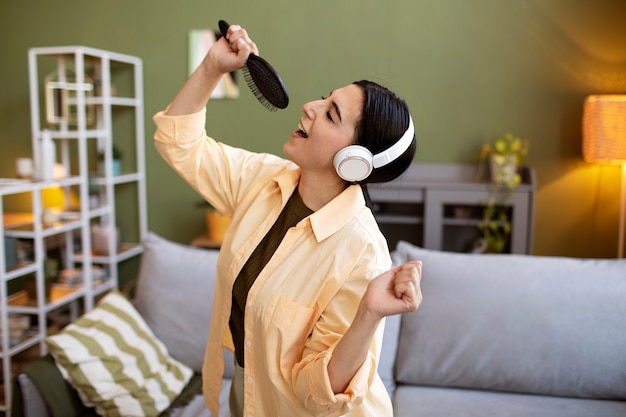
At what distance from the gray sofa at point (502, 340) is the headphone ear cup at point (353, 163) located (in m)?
1.19

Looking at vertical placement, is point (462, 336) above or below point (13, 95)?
below

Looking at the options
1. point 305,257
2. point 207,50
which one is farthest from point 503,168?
point 305,257

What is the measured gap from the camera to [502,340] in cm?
219

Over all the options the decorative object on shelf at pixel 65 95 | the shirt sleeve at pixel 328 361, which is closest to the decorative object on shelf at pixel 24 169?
the decorative object on shelf at pixel 65 95

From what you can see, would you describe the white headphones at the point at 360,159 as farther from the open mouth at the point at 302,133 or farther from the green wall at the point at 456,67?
the green wall at the point at 456,67

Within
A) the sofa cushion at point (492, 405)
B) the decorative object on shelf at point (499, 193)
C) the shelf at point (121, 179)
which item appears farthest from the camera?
the shelf at point (121, 179)

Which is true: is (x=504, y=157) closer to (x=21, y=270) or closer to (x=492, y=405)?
(x=492, y=405)

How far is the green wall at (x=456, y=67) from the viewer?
348 cm

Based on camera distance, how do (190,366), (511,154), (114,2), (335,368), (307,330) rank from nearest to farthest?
1. (335,368)
2. (307,330)
3. (190,366)
4. (511,154)
5. (114,2)

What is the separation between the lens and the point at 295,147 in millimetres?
1234

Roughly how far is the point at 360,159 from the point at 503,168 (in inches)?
95.0

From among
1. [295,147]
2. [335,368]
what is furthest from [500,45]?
[335,368]

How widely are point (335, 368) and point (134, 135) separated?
3.36 meters

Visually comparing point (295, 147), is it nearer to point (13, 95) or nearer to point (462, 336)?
point (462, 336)
